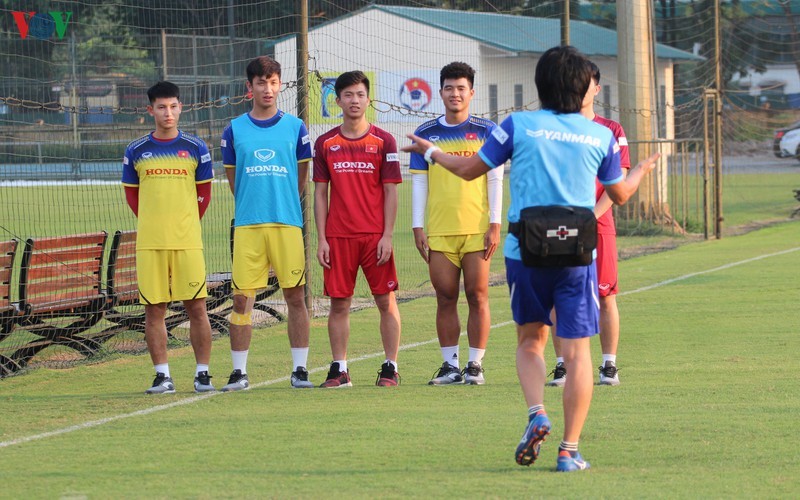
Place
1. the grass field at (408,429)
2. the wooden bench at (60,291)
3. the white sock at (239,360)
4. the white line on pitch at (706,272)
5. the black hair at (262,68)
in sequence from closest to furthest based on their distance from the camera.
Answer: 1. the grass field at (408,429)
2. the black hair at (262,68)
3. the white sock at (239,360)
4. the wooden bench at (60,291)
5. the white line on pitch at (706,272)

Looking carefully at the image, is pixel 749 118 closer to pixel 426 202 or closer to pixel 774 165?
pixel 774 165

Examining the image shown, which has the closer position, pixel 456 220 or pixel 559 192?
pixel 559 192

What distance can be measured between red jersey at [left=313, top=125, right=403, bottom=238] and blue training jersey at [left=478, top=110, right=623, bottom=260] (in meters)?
2.51

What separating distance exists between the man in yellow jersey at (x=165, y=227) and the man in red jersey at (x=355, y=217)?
873mm

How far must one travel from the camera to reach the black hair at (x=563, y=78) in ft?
18.1

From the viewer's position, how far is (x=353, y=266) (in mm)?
8164

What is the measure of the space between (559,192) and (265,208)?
301 centimetres

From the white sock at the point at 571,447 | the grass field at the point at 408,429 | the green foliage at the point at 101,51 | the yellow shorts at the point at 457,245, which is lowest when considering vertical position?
the grass field at the point at 408,429

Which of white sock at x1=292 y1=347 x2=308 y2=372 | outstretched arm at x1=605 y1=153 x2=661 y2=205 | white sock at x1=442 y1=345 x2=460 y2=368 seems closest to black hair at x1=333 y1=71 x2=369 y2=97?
white sock at x1=292 y1=347 x2=308 y2=372

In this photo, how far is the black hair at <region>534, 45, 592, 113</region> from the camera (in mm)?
5531

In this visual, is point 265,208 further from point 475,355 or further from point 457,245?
point 475,355

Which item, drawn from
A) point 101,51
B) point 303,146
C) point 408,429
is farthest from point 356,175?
point 101,51

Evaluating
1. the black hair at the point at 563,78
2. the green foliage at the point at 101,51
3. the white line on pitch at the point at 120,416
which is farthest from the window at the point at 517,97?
the black hair at the point at 563,78

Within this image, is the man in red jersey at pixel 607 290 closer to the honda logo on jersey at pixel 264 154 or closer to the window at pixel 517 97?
the honda logo on jersey at pixel 264 154
